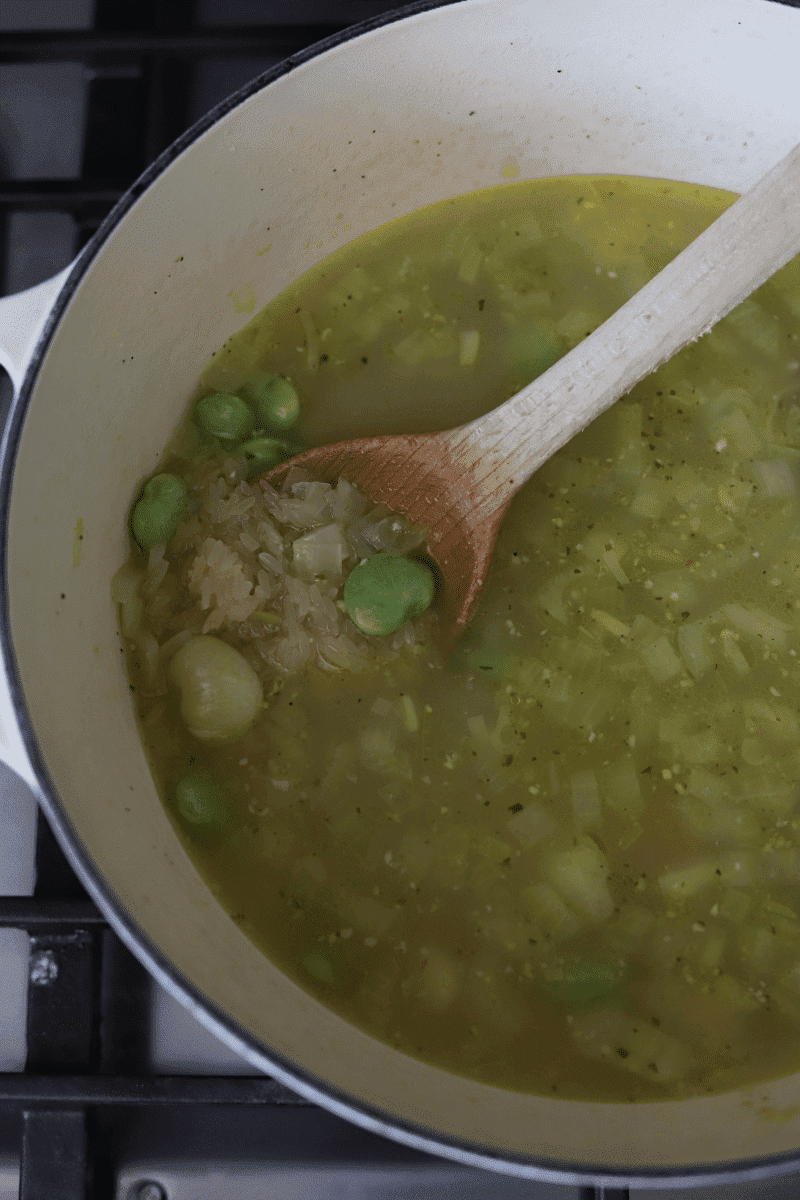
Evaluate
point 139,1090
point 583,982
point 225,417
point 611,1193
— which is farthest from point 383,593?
point 611,1193

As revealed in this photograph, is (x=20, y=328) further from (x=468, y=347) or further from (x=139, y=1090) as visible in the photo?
(x=139, y=1090)

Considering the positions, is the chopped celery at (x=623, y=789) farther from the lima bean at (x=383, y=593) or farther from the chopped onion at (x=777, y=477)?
the chopped onion at (x=777, y=477)

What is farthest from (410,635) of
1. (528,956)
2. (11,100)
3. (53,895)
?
(11,100)

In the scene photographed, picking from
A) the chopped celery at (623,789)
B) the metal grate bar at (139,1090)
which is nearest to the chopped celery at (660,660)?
the chopped celery at (623,789)

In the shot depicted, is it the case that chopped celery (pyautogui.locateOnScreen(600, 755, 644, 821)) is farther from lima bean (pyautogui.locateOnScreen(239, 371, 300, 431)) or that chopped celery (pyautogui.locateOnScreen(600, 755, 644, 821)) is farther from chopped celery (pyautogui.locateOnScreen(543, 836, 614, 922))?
lima bean (pyautogui.locateOnScreen(239, 371, 300, 431))

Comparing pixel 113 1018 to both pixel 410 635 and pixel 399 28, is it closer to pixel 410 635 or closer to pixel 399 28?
pixel 410 635

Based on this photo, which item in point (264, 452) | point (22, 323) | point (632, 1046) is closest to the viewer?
point (22, 323)
